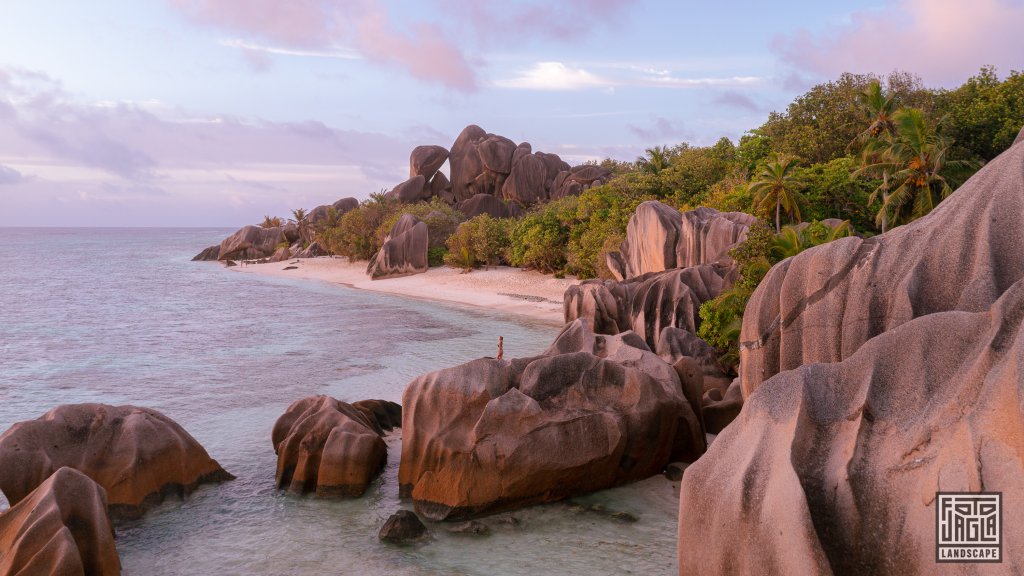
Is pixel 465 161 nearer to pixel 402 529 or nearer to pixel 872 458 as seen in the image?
pixel 402 529

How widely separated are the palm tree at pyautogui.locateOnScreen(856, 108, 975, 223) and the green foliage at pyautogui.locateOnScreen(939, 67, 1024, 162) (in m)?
5.46

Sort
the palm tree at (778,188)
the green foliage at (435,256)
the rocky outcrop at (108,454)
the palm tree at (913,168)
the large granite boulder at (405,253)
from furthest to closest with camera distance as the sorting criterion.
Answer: the green foliage at (435,256), the large granite boulder at (405,253), the palm tree at (778,188), the palm tree at (913,168), the rocky outcrop at (108,454)

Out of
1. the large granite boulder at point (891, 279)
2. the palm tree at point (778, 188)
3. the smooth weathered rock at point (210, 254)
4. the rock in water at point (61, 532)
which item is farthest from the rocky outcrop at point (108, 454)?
the smooth weathered rock at point (210, 254)

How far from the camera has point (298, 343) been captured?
27.8 m

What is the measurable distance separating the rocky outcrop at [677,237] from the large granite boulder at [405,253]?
20.7 m

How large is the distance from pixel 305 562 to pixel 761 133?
38.1m

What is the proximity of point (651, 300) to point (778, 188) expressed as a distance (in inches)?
388

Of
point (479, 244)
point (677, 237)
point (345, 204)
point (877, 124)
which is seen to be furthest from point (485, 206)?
point (677, 237)

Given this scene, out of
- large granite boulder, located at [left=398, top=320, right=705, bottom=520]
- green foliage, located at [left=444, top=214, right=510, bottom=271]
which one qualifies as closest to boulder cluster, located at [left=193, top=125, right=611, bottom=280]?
green foliage, located at [left=444, top=214, right=510, bottom=271]

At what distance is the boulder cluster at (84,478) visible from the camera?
8.58m

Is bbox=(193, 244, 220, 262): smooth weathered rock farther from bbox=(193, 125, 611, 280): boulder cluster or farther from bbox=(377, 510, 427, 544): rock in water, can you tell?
bbox=(377, 510, 427, 544): rock in water

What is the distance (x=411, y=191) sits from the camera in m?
69.0

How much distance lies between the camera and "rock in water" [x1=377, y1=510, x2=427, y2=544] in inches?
417

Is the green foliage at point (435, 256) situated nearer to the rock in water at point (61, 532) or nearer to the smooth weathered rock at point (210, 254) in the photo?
the rock in water at point (61, 532)
